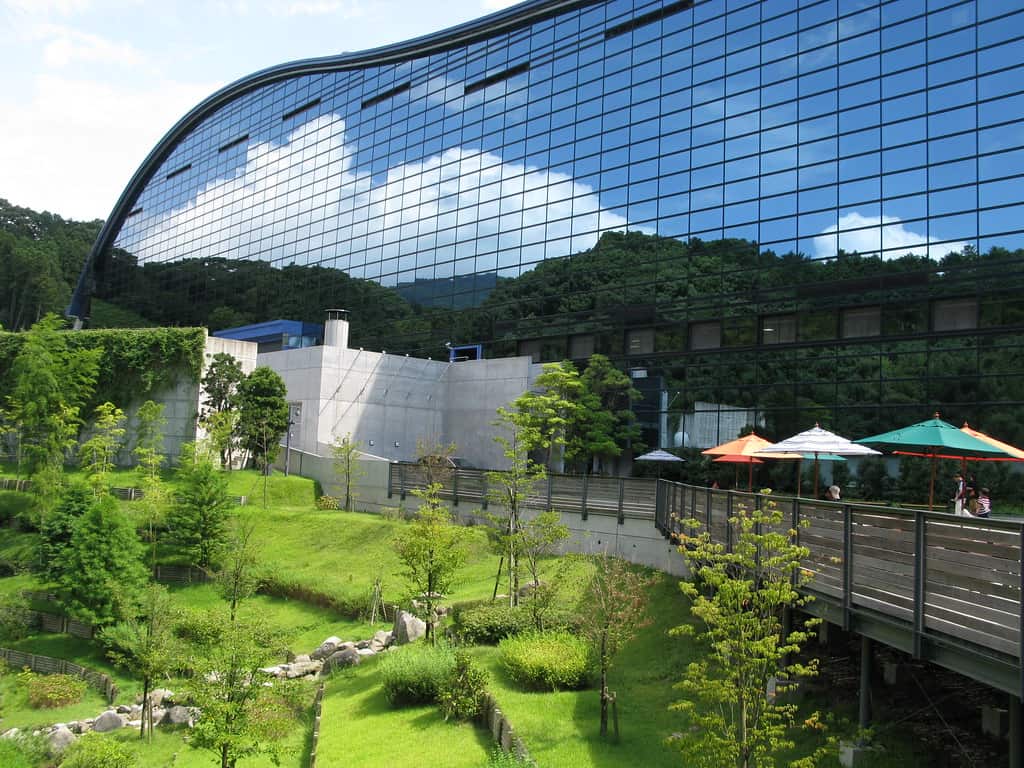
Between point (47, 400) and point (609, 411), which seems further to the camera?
point (47, 400)

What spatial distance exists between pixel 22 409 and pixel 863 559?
40070 mm

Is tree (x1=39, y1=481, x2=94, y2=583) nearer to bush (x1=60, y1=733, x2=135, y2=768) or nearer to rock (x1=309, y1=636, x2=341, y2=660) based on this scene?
rock (x1=309, y1=636, x2=341, y2=660)

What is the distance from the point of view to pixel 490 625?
18.9 meters

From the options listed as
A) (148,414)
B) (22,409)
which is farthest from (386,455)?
(22,409)

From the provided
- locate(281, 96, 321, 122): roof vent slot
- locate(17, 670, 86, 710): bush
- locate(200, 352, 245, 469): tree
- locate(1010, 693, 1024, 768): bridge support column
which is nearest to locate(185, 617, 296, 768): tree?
locate(17, 670, 86, 710): bush

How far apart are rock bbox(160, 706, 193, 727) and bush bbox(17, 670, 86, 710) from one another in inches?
173

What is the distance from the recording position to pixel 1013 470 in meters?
26.8

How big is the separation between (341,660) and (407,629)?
5.86 feet

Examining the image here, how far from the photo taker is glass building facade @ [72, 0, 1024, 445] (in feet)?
98.3

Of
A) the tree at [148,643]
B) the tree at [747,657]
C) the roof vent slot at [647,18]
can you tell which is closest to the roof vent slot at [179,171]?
the roof vent slot at [647,18]

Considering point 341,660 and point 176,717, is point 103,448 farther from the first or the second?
point 341,660

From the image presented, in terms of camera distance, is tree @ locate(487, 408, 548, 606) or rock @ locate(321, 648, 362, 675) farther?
tree @ locate(487, 408, 548, 606)

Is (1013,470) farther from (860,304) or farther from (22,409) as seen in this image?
(22,409)

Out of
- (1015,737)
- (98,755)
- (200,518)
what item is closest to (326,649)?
(98,755)
